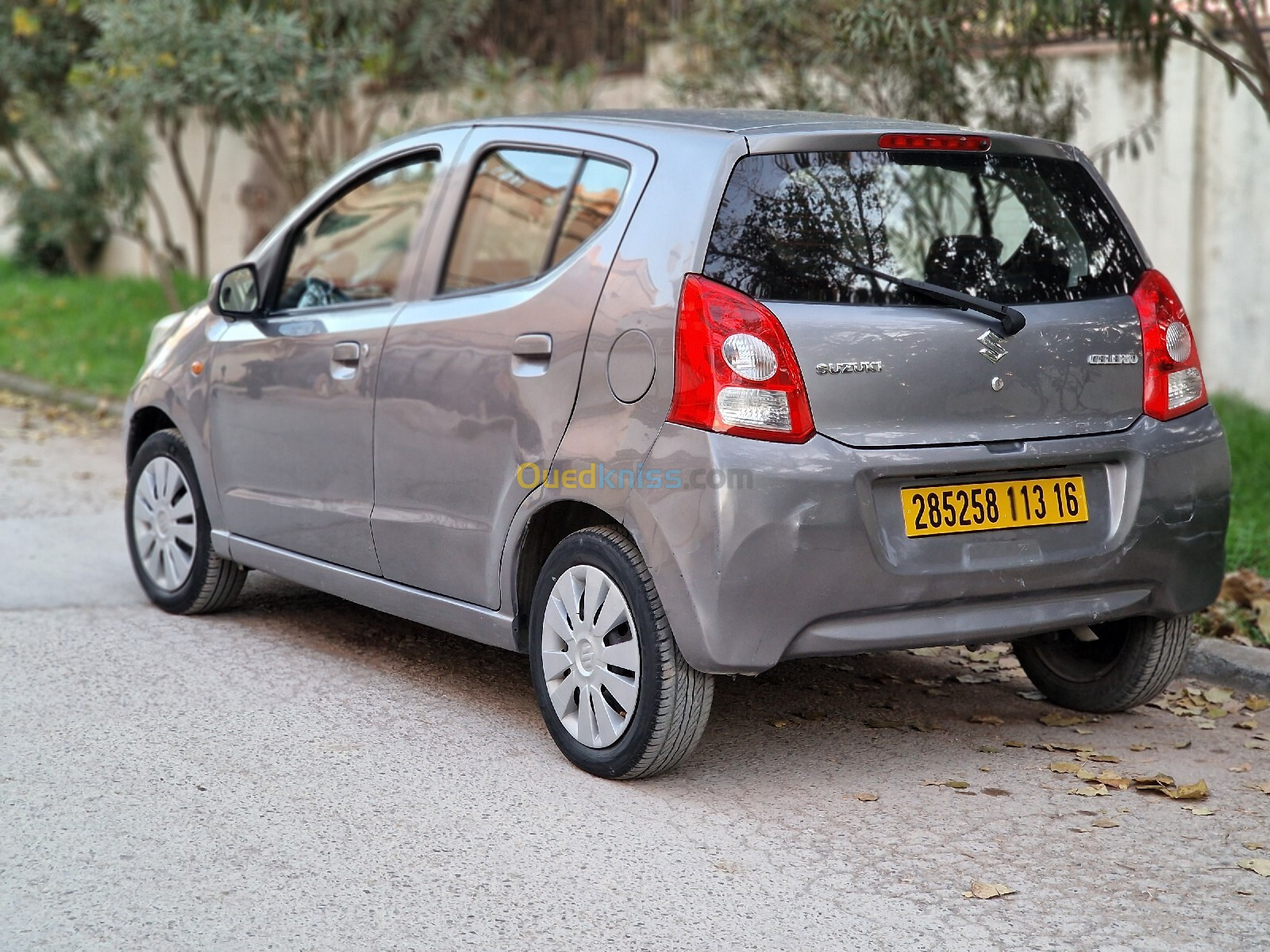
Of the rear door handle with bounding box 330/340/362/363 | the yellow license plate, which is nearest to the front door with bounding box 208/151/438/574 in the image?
the rear door handle with bounding box 330/340/362/363

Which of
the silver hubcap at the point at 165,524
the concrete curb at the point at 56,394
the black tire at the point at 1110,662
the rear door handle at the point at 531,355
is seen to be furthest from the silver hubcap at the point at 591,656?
the concrete curb at the point at 56,394

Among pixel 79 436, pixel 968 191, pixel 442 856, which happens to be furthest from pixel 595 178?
pixel 79 436

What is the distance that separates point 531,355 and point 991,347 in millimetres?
1243

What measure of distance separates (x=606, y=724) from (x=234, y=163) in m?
15.2

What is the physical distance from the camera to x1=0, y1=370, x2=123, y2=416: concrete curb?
36.8 ft

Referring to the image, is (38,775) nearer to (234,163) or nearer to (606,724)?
(606,724)

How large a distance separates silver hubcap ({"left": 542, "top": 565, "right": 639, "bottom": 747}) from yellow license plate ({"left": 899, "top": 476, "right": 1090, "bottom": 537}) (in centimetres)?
79

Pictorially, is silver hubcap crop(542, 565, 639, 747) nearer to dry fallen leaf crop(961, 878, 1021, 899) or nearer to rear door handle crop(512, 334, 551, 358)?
rear door handle crop(512, 334, 551, 358)

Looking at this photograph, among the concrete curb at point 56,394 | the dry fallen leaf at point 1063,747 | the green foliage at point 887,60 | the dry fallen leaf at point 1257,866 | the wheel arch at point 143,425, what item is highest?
the green foliage at point 887,60

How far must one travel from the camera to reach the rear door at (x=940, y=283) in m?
4.02

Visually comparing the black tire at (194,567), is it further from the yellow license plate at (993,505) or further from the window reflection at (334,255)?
the yellow license plate at (993,505)

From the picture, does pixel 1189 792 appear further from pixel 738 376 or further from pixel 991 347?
pixel 738 376

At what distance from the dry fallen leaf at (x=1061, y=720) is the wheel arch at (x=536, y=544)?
63.1 inches

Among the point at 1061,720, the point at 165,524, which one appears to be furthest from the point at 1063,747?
the point at 165,524
